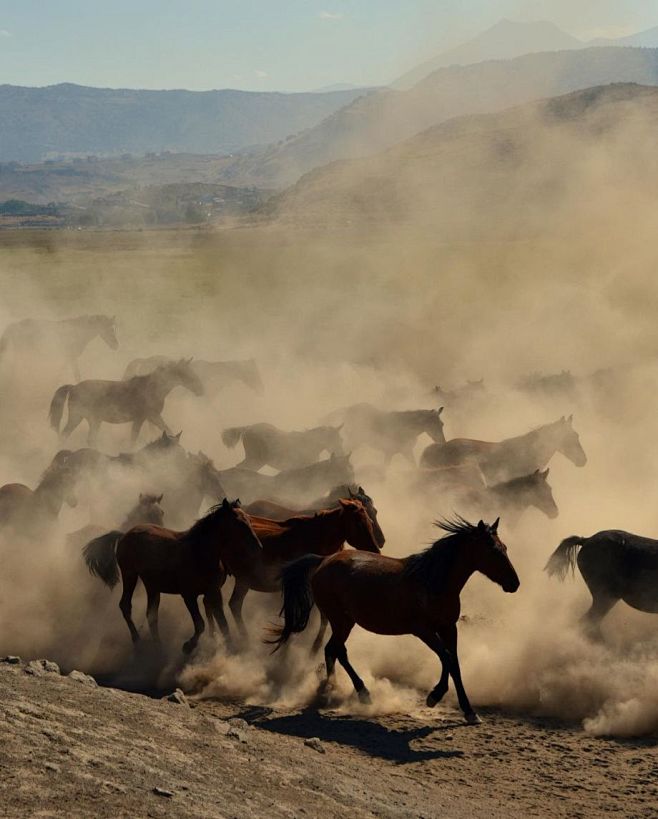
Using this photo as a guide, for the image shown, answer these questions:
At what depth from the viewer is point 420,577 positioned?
853 centimetres

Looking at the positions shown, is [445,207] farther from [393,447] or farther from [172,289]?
[393,447]

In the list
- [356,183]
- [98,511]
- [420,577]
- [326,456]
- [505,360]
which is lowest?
[420,577]

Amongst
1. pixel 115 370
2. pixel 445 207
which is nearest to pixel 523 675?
pixel 115 370

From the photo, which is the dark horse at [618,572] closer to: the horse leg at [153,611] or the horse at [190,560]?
the horse at [190,560]

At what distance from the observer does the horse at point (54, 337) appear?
24.3m

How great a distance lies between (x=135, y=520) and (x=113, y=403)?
756 centimetres

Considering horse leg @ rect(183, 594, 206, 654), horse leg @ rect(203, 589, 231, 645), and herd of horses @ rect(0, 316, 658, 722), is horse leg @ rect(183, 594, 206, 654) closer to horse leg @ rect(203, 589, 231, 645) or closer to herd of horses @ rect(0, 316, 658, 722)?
herd of horses @ rect(0, 316, 658, 722)

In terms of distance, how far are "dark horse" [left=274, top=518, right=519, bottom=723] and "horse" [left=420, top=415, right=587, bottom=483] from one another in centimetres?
580

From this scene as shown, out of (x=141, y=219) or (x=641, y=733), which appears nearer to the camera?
(x=641, y=733)

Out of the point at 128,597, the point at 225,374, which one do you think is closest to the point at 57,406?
the point at 225,374

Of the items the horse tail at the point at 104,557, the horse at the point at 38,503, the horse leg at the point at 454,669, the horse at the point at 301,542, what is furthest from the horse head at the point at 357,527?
the horse at the point at 38,503

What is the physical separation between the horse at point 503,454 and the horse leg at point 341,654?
5839mm

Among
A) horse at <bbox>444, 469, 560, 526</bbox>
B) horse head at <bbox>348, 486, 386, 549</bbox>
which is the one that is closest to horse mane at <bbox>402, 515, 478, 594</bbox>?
horse head at <bbox>348, 486, 386, 549</bbox>

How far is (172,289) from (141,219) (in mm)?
52648
